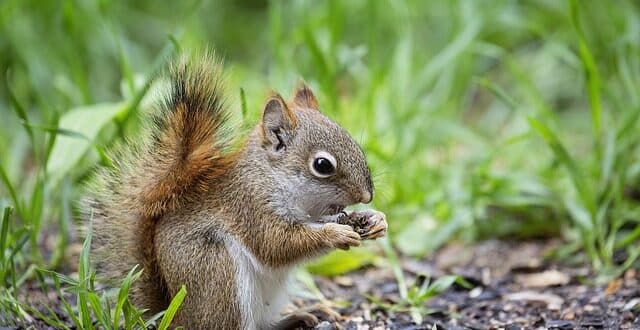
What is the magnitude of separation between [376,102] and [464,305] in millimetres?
1407

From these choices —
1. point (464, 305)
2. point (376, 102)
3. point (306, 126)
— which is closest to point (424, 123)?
point (376, 102)

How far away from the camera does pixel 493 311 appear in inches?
120

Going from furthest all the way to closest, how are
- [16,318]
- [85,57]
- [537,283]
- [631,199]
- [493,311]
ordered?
[85,57], [631,199], [537,283], [493,311], [16,318]

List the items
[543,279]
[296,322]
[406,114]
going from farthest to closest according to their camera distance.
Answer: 1. [406,114]
2. [543,279]
3. [296,322]

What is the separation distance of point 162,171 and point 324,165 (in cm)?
47

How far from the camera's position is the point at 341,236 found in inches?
95.7

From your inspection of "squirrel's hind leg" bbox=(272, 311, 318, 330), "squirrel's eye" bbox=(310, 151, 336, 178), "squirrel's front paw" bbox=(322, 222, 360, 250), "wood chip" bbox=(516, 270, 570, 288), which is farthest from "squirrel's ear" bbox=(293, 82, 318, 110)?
"wood chip" bbox=(516, 270, 570, 288)

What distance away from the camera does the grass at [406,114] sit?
3285mm

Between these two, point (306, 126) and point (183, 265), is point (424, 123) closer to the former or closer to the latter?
point (306, 126)

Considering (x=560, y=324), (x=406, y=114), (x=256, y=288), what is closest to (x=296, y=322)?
(x=256, y=288)

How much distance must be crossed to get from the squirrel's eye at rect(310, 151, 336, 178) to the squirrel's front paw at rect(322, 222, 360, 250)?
17 cm

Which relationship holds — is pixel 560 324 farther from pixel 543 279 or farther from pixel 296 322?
pixel 296 322

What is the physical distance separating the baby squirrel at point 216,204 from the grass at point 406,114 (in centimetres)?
14

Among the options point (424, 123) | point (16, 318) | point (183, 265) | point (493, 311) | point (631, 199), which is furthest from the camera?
point (424, 123)
